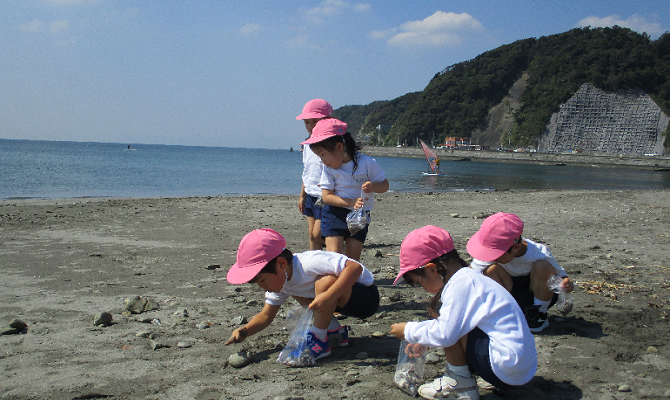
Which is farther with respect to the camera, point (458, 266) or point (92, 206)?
point (92, 206)

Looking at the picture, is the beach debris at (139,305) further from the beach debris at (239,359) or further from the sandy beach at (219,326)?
the beach debris at (239,359)

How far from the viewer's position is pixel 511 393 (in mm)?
2406

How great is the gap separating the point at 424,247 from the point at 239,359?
1442 mm

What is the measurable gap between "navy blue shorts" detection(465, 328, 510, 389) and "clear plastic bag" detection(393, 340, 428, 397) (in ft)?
0.93

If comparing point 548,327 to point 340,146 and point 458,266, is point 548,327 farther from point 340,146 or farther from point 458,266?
point 340,146

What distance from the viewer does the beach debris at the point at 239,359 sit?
2797 millimetres

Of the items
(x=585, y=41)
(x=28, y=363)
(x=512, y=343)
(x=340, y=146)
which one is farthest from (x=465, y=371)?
(x=585, y=41)

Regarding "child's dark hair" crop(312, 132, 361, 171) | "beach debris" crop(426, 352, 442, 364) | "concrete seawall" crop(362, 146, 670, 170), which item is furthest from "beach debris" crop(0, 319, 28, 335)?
"concrete seawall" crop(362, 146, 670, 170)

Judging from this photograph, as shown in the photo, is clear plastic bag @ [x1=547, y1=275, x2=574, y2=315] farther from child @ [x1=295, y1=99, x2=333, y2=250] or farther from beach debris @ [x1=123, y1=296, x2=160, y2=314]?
beach debris @ [x1=123, y1=296, x2=160, y2=314]

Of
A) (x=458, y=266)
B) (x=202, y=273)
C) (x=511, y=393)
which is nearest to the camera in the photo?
(x=458, y=266)

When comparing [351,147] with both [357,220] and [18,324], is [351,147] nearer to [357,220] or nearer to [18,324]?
[357,220]

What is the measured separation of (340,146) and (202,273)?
2639 mm

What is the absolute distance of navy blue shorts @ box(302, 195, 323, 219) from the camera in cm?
440

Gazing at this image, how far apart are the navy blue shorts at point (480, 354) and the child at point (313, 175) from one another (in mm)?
2391
